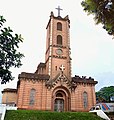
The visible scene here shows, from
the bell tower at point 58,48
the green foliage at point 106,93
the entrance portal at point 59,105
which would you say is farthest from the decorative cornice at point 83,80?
the green foliage at point 106,93

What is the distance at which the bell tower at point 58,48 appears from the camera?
3114 centimetres

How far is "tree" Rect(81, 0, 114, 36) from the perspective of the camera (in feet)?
30.2

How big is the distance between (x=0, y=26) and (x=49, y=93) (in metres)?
15.7

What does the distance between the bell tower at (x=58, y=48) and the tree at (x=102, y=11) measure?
68.9 feet

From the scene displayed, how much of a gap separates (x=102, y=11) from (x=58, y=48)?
77.9 ft

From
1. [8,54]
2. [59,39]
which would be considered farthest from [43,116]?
[59,39]

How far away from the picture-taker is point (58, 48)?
33250 millimetres

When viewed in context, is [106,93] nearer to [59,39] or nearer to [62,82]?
[59,39]

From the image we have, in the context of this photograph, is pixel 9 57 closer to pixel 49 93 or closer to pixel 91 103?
pixel 49 93

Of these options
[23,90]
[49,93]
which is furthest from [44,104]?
[23,90]

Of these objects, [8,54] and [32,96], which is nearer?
[8,54]

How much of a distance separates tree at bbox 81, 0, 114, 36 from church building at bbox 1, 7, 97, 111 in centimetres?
2004

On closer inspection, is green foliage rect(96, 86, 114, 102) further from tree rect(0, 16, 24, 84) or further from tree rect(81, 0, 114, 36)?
tree rect(81, 0, 114, 36)

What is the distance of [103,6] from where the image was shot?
936cm
